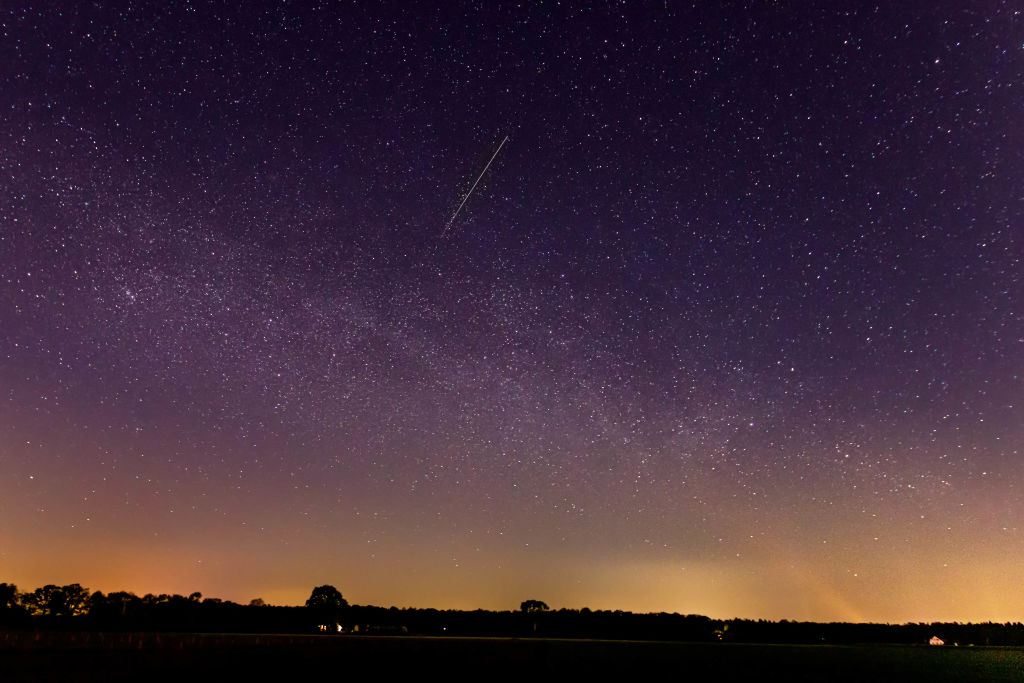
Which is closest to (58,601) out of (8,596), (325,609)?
(8,596)

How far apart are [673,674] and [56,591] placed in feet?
628

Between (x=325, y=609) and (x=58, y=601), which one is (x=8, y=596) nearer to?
(x=58, y=601)

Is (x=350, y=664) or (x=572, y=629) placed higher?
(x=572, y=629)

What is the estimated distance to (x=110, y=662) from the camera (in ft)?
116

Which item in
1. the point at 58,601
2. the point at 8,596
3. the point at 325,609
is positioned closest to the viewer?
the point at 8,596

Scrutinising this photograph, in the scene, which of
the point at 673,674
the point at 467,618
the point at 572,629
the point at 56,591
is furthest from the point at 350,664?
the point at 56,591

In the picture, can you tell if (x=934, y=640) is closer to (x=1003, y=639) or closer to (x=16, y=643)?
(x=1003, y=639)

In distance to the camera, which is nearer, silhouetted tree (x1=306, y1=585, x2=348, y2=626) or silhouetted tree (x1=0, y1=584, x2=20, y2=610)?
silhouetted tree (x1=0, y1=584, x2=20, y2=610)

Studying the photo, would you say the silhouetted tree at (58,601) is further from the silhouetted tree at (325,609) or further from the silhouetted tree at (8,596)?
the silhouetted tree at (325,609)

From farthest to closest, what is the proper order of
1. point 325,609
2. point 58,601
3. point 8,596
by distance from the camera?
point 325,609
point 58,601
point 8,596

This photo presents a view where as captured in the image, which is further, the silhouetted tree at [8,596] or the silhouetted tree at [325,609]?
the silhouetted tree at [325,609]

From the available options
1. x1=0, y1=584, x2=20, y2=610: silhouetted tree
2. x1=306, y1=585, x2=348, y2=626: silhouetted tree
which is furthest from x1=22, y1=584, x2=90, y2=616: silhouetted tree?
x1=306, y1=585, x2=348, y2=626: silhouetted tree

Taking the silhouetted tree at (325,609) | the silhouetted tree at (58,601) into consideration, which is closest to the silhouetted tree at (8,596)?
the silhouetted tree at (58,601)

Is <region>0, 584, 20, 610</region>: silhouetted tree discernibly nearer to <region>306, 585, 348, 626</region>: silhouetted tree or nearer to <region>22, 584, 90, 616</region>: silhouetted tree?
<region>22, 584, 90, 616</region>: silhouetted tree
